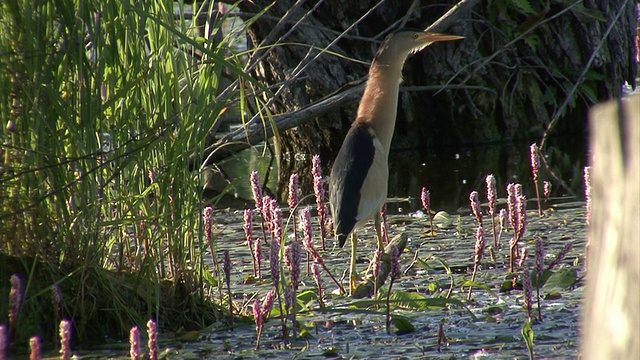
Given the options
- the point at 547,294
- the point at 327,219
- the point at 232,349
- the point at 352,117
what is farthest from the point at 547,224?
the point at 352,117

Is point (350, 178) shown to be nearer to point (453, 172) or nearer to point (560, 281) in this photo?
point (560, 281)

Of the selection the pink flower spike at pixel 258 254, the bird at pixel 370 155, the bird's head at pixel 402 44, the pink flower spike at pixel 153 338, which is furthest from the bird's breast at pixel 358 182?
the pink flower spike at pixel 153 338

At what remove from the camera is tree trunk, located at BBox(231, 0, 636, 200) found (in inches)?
328

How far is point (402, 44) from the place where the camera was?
5.85 m

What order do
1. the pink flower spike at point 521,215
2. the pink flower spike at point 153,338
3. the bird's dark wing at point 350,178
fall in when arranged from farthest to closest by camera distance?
the bird's dark wing at point 350,178
the pink flower spike at point 521,215
the pink flower spike at point 153,338

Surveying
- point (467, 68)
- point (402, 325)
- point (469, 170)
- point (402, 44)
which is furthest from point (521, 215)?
point (467, 68)

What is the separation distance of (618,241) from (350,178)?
381 cm

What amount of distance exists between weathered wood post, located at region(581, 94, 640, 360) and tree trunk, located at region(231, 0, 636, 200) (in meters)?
6.65

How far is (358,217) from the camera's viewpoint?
4945mm

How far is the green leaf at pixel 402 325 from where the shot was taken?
369 cm

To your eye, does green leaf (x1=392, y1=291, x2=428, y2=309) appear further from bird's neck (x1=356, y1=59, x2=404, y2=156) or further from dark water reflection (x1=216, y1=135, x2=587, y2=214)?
dark water reflection (x1=216, y1=135, x2=587, y2=214)

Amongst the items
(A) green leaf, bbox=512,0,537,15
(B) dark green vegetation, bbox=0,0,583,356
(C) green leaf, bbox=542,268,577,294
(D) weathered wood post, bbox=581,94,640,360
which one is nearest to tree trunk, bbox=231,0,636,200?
(A) green leaf, bbox=512,0,537,15

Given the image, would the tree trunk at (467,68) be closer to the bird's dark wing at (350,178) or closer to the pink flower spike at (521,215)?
the bird's dark wing at (350,178)

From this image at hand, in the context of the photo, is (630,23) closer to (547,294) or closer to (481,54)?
(481,54)
